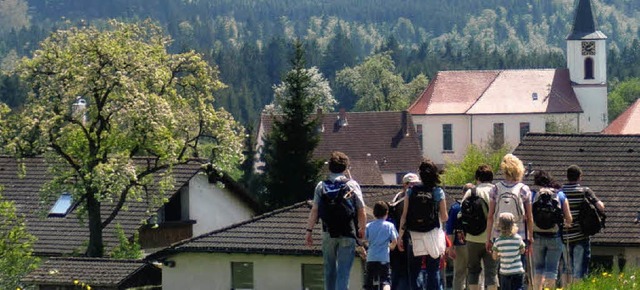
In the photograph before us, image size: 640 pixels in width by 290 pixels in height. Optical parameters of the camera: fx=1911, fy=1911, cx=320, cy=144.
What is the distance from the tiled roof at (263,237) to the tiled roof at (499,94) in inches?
3886

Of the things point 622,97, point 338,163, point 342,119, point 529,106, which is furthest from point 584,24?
point 338,163

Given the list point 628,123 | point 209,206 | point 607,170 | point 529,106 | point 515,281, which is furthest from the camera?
point 529,106

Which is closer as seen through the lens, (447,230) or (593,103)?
(447,230)

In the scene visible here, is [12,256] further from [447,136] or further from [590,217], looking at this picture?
[447,136]

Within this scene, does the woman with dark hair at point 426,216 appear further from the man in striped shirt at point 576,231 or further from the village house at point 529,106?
the village house at point 529,106

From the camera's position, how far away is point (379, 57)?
188m

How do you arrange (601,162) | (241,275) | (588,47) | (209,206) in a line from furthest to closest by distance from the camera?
(588,47), (209,206), (601,162), (241,275)

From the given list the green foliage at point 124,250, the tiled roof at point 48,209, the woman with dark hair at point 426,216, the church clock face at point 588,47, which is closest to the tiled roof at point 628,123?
the church clock face at point 588,47

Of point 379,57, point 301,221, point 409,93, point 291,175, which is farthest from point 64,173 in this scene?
point 379,57

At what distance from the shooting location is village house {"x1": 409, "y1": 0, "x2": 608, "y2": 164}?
134000 mm

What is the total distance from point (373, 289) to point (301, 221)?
57.6ft

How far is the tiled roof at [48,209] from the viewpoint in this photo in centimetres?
4406

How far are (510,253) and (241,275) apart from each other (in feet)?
61.8

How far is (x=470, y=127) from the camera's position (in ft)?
→ 452
